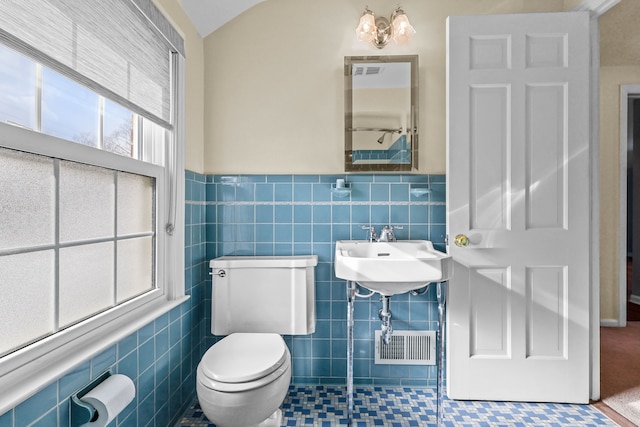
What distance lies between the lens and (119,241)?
1452mm

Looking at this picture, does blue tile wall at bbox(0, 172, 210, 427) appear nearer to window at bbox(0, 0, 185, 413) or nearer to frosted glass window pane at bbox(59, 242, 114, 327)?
window at bbox(0, 0, 185, 413)

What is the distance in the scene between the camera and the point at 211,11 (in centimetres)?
199

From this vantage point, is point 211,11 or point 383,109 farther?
point 383,109

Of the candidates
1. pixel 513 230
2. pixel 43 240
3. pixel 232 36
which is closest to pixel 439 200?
pixel 513 230

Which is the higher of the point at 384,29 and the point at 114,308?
the point at 384,29

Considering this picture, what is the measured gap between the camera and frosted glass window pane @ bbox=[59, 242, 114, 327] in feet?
3.85

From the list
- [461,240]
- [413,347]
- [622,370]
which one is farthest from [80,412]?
[622,370]

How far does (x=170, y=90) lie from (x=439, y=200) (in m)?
1.54

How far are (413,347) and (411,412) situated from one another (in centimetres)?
35

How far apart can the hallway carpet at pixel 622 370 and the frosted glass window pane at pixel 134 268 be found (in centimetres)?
237

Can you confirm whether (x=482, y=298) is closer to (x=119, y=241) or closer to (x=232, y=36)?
(x=119, y=241)

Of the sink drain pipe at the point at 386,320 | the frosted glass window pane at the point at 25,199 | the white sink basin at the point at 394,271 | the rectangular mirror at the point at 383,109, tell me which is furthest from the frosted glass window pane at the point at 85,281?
the rectangular mirror at the point at 383,109

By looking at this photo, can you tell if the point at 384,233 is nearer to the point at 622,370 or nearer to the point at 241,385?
the point at 241,385

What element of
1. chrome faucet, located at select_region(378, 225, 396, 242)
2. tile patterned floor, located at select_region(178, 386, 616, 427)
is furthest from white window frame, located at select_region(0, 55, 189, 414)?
chrome faucet, located at select_region(378, 225, 396, 242)
